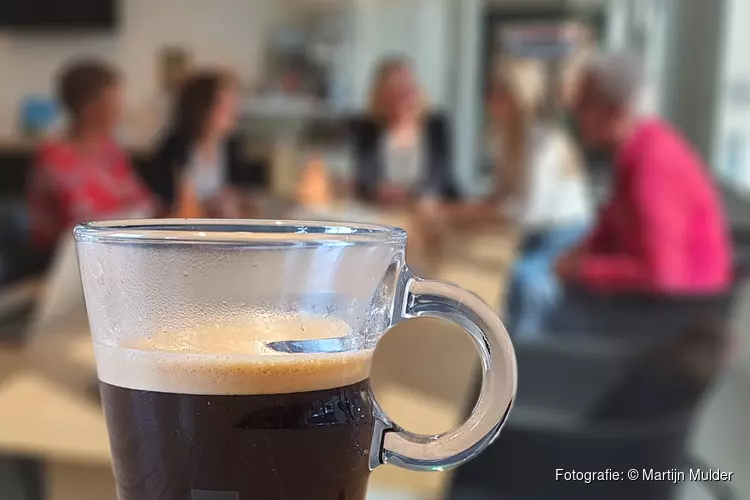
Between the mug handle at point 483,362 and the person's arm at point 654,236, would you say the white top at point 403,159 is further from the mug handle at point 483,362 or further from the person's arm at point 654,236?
the mug handle at point 483,362

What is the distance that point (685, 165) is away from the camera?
1.68 metres

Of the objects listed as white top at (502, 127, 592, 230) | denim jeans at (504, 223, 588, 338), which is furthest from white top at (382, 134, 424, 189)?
denim jeans at (504, 223, 588, 338)

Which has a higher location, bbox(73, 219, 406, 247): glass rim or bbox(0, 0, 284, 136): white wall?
bbox(0, 0, 284, 136): white wall

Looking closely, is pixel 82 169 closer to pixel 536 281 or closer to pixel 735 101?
pixel 536 281

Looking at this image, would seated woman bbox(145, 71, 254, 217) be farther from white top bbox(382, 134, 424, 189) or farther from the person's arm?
the person's arm

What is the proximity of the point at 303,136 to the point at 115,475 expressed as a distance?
3.86 m

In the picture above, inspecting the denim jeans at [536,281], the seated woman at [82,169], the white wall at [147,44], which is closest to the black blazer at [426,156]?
the denim jeans at [536,281]

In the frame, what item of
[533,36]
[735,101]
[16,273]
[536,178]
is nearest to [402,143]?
[536,178]

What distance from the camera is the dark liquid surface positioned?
28cm

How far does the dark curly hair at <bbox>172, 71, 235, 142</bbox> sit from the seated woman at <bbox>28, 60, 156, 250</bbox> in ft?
0.68

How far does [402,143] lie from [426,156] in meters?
0.09

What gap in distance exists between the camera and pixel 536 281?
70.1 inches

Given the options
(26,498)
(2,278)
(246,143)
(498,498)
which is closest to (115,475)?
(26,498)

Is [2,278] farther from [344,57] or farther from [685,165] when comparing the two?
[344,57]
